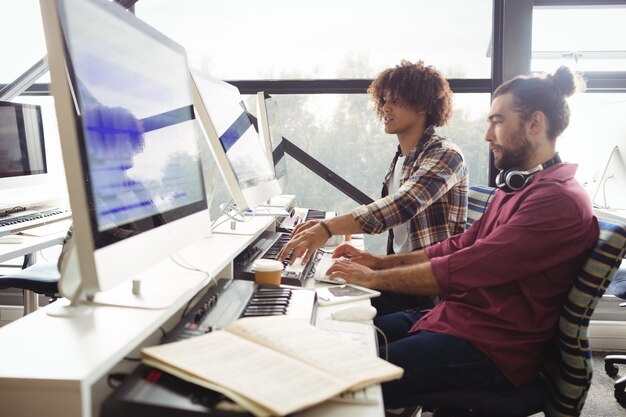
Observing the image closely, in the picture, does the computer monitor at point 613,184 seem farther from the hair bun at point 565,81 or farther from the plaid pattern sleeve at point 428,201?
the hair bun at point 565,81

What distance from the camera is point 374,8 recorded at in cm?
295

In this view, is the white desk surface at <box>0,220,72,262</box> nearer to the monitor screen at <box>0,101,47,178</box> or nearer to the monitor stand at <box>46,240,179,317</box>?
the monitor screen at <box>0,101,47,178</box>

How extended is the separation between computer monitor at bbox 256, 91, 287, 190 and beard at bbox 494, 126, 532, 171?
49.5 inches

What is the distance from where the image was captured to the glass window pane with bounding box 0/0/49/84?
3.00 m

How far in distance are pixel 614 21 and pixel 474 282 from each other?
2274 mm

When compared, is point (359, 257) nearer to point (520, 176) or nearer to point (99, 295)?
point (520, 176)

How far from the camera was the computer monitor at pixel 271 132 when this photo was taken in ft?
8.63

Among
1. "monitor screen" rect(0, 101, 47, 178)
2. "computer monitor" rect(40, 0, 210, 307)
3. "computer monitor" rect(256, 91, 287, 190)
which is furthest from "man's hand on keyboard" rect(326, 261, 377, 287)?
"monitor screen" rect(0, 101, 47, 178)

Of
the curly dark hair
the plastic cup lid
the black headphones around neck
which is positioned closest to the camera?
the plastic cup lid

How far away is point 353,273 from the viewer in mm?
1585

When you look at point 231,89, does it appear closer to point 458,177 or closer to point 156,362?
point 458,177

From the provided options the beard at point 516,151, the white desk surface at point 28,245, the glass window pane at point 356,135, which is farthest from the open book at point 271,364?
the glass window pane at point 356,135

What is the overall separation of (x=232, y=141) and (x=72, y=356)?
3.56 ft

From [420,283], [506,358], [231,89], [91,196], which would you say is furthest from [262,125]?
[91,196]
